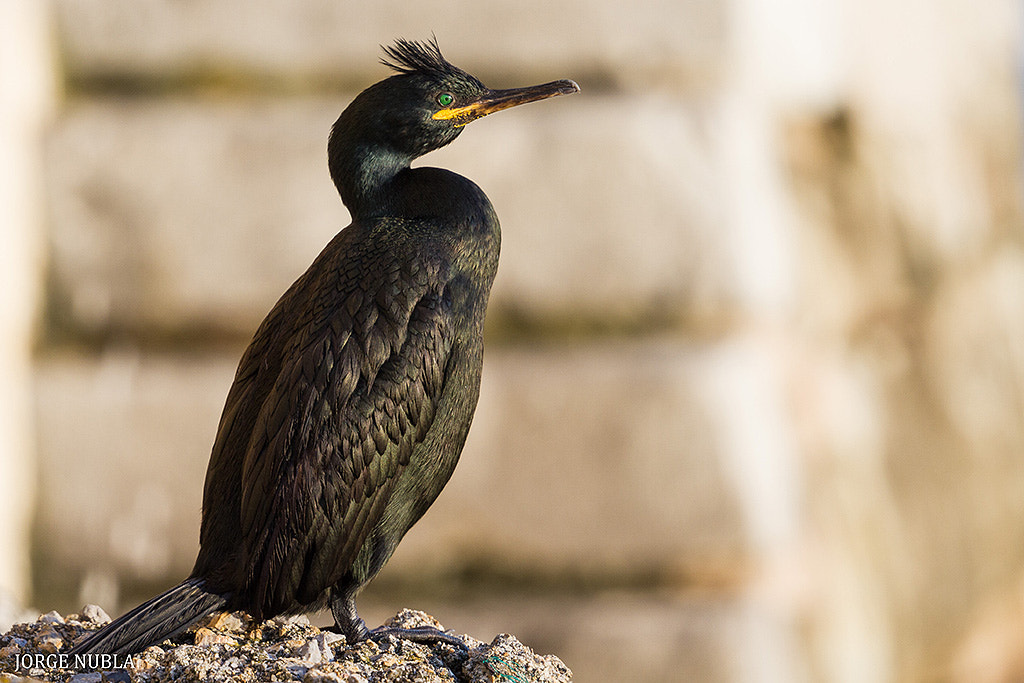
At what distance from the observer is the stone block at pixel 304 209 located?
2.33m

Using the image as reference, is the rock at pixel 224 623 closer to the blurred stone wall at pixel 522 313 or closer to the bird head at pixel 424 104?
the bird head at pixel 424 104

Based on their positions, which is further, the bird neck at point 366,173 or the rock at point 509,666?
the bird neck at point 366,173

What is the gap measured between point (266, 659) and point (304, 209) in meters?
1.46

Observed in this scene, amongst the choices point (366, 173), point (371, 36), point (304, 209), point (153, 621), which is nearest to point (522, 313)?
point (304, 209)

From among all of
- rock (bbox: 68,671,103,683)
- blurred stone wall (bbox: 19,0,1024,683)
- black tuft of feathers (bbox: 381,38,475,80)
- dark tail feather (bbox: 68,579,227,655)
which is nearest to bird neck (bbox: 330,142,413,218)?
black tuft of feathers (bbox: 381,38,475,80)

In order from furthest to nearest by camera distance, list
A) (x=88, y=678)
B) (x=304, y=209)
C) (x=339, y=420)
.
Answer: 1. (x=304, y=209)
2. (x=339, y=420)
3. (x=88, y=678)

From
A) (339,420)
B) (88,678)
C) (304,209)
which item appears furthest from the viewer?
(304,209)

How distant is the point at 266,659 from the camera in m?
1.04

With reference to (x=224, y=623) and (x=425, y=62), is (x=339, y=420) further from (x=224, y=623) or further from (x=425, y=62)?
(x=425, y=62)

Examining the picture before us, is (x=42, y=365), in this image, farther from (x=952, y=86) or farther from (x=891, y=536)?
(x=952, y=86)

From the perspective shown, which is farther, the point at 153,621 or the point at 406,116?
the point at 406,116

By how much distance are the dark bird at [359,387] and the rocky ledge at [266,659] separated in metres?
0.03

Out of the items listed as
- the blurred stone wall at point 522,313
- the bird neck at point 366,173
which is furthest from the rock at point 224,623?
the blurred stone wall at point 522,313

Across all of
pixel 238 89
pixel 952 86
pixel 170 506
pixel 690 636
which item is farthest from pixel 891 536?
pixel 238 89
